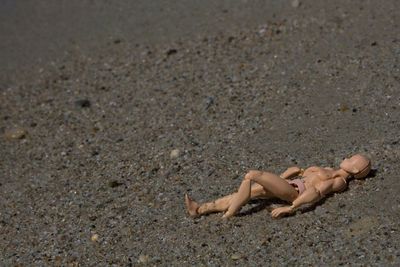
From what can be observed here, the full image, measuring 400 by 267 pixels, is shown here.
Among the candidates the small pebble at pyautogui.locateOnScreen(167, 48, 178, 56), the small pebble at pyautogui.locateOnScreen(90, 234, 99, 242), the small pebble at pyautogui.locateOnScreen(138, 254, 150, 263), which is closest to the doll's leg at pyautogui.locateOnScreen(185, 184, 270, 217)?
the small pebble at pyautogui.locateOnScreen(138, 254, 150, 263)

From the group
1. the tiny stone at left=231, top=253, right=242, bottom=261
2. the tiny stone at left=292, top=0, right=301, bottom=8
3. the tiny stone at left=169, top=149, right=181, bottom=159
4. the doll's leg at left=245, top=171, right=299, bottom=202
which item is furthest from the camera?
the tiny stone at left=292, top=0, right=301, bottom=8

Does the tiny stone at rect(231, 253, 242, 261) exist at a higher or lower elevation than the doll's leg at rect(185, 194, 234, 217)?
lower

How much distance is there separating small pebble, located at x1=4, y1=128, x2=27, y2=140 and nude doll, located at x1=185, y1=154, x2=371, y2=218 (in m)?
2.29

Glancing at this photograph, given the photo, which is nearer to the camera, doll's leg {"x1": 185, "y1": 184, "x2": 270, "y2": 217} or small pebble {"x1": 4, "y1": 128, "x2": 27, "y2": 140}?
doll's leg {"x1": 185, "y1": 184, "x2": 270, "y2": 217}

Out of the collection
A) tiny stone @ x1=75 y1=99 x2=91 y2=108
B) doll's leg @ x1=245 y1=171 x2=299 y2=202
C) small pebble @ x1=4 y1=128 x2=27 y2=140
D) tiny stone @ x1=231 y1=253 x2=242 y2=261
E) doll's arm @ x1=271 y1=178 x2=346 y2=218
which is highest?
doll's leg @ x1=245 y1=171 x2=299 y2=202

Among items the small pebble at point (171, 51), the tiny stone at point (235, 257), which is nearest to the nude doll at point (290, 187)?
the tiny stone at point (235, 257)

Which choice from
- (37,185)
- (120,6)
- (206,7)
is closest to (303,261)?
(37,185)

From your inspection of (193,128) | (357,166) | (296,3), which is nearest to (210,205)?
(357,166)

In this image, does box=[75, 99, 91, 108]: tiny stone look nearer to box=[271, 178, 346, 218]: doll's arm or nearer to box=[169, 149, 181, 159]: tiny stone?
box=[169, 149, 181, 159]: tiny stone

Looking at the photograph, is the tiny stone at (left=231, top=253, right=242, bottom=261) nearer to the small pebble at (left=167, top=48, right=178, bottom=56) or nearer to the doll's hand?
the doll's hand

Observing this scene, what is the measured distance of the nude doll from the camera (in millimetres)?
4445

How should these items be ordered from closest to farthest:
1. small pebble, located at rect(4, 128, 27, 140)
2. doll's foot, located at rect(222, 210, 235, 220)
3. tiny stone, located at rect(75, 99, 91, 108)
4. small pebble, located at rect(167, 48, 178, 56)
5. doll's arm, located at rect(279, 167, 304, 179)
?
1. doll's foot, located at rect(222, 210, 235, 220)
2. doll's arm, located at rect(279, 167, 304, 179)
3. small pebble, located at rect(4, 128, 27, 140)
4. tiny stone, located at rect(75, 99, 91, 108)
5. small pebble, located at rect(167, 48, 178, 56)

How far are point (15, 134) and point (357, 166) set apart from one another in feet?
9.56

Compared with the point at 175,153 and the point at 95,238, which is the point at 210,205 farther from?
the point at 175,153
